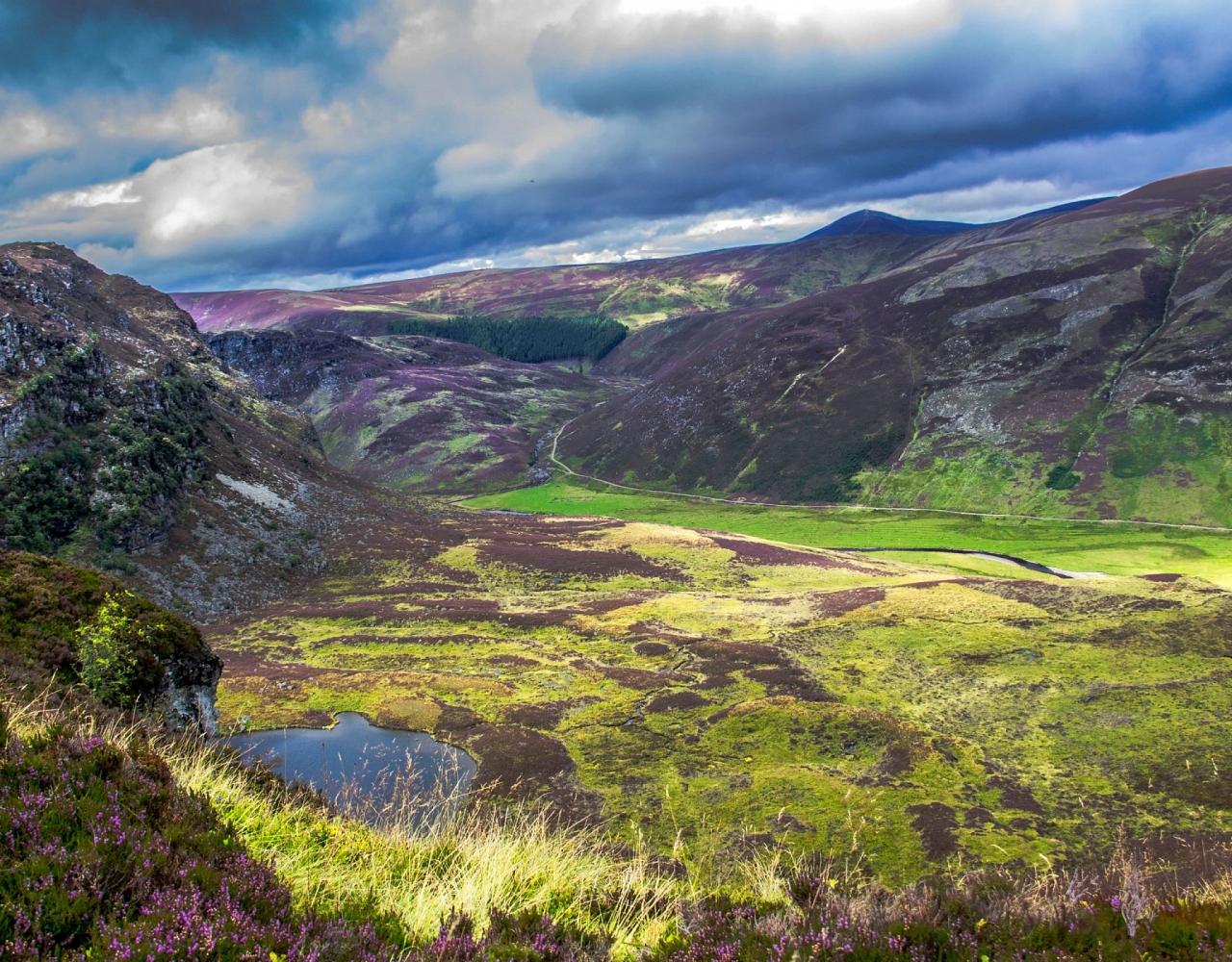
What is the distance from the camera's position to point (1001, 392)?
146m

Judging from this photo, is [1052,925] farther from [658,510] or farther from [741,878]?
[658,510]

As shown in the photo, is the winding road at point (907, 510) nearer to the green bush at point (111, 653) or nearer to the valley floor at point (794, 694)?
the valley floor at point (794, 694)

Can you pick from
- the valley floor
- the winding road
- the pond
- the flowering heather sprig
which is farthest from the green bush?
the winding road

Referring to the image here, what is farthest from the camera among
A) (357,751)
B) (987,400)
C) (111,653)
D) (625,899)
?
(987,400)

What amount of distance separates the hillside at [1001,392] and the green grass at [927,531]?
663cm

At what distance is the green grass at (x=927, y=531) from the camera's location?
95000 mm

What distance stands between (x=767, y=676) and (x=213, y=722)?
3422 cm

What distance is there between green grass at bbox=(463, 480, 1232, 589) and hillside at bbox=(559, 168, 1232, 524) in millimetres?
6631

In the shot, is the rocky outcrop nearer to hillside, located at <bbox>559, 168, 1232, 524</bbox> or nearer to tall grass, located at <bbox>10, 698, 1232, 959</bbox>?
tall grass, located at <bbox>10, 698, 1232, 959</bbox>

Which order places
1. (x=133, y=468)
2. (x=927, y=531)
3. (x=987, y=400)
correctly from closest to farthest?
(x=133, y=468) < (x=927, y=531) < (x=987, y=400)

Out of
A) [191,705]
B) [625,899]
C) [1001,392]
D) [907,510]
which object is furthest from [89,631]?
[1001,392]

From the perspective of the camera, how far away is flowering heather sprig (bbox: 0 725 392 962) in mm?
6035

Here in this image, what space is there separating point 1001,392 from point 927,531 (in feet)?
152

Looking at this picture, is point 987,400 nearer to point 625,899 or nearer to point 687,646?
point 687,646
